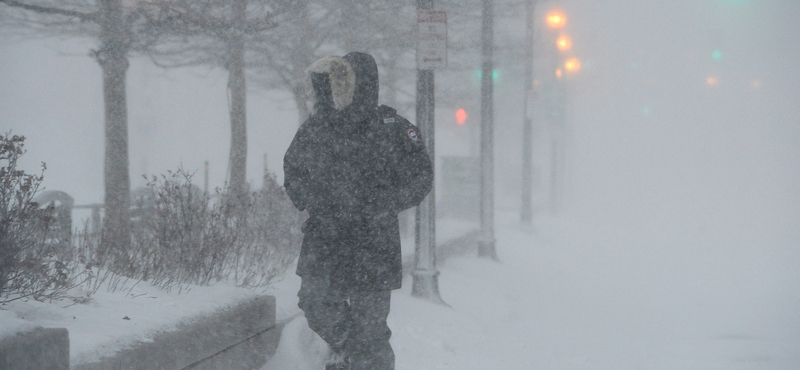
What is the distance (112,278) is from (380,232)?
162 centimetres

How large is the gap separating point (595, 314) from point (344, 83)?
5.68 meters

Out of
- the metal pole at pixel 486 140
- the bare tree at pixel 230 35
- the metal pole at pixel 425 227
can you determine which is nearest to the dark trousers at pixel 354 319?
the bare tree at pixel 230 35

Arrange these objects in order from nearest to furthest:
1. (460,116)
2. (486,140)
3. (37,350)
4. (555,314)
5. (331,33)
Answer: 1. (37,350)
2. (555,314)
3. (331,33)
4. (486,140)
5. (460,116)

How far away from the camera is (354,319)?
3.73m

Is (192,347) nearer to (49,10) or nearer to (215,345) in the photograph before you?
(215,345)

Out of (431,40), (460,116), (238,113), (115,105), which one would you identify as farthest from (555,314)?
(460,116)

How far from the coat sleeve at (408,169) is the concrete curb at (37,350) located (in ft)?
5.49

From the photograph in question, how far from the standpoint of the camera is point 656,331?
7.49m

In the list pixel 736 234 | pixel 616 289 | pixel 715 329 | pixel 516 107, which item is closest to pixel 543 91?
pixel 516 107

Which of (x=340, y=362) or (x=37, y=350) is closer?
(x=37, y=350)

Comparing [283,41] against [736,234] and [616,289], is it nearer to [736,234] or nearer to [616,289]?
[616,289]

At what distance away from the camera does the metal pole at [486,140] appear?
10898mm

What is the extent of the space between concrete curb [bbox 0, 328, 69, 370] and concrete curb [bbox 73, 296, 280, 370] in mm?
230

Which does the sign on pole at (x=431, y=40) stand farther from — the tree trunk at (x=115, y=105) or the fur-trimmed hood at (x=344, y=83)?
the fur-trimmed hood at (x=344, y=83)
